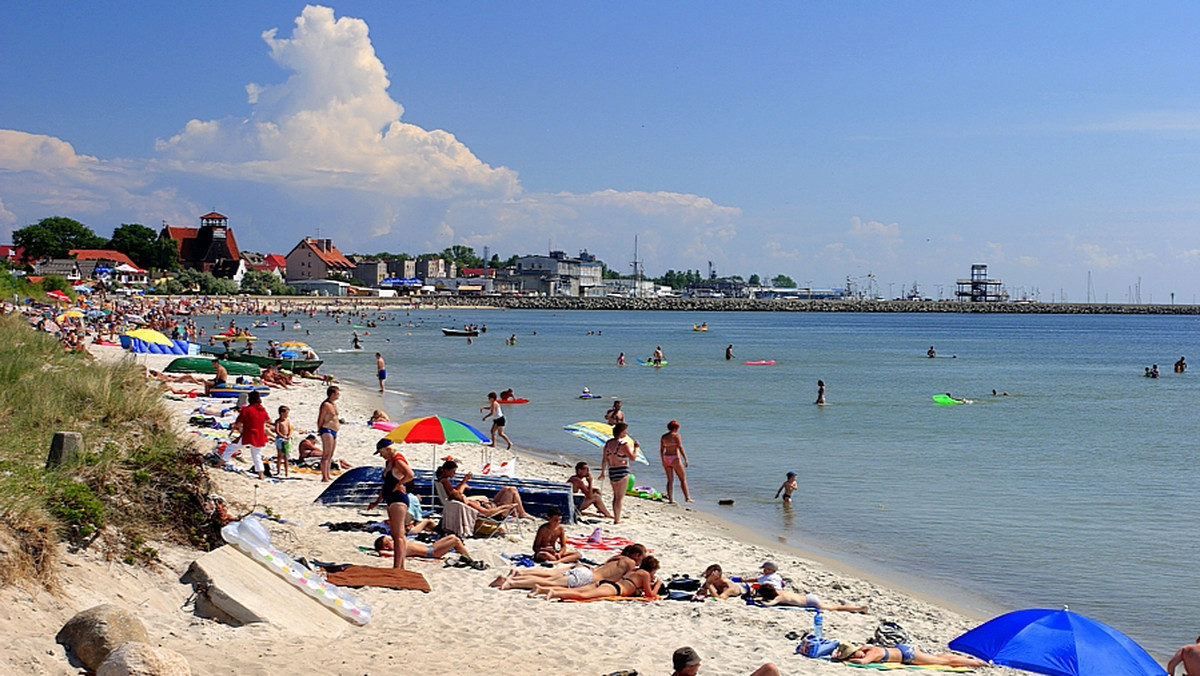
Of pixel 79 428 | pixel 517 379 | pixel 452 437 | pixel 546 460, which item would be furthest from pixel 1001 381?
pixel 79 428

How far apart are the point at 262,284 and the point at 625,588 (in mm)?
123720

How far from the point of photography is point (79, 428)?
10.5 metres

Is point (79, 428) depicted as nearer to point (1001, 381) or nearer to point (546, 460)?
point (546, 460)

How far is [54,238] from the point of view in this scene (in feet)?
389

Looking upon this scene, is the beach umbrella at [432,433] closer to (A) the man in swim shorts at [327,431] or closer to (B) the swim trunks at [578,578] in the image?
(A) the man in swim shorts at [327,431]

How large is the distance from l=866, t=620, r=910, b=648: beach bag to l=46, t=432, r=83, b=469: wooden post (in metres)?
7.38

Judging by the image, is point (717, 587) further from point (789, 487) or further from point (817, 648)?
point (789, 487)

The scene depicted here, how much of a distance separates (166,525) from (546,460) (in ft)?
39.3

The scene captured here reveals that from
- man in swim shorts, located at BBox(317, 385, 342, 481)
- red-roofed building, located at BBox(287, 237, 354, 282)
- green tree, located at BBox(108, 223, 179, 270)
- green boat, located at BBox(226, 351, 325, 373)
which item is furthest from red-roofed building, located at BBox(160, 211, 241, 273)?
man in swim shorts, located at BBox(317, 385, 342, 481)

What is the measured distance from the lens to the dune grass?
6996 mm

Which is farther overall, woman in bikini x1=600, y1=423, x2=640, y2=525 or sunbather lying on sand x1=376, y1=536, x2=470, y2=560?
woman in bikini x1=600, y1=423, x2=640, y2=525

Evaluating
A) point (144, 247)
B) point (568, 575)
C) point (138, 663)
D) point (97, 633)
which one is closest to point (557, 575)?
point (568, 575)

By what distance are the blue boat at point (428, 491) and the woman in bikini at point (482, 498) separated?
16 centimetres

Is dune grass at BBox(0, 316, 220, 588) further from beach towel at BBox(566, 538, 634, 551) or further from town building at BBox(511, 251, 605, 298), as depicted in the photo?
town building at BBox(511, 251, 605, 298)
